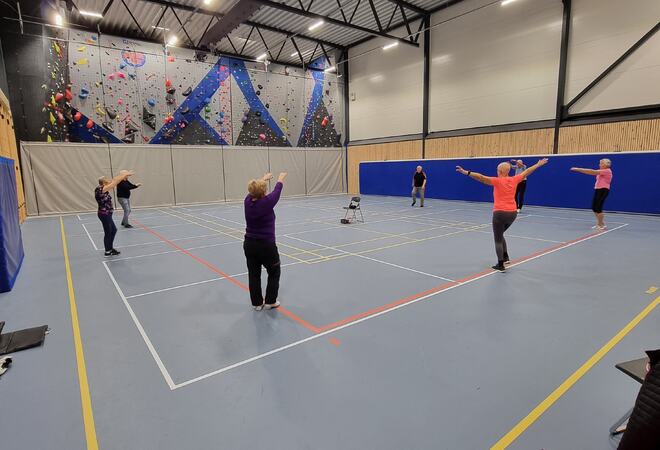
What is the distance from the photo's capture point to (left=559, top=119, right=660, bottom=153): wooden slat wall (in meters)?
11.8

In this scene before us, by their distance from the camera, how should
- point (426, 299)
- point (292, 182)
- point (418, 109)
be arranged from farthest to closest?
point (292, 182) → point (418, 109) → point (426, 299)

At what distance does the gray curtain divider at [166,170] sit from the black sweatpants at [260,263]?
14.7m

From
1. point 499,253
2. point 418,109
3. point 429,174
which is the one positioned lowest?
point 499,253

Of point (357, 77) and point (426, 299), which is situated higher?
point (357, 77)

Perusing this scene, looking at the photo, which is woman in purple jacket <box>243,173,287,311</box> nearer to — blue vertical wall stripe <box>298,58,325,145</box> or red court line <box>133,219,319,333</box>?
red court line <box>133,219,319,333</box>

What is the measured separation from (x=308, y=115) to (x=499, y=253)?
1852cm

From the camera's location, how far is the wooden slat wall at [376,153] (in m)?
19.5

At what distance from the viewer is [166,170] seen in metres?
17.6

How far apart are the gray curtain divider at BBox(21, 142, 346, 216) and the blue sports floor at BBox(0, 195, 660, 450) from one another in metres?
9.86

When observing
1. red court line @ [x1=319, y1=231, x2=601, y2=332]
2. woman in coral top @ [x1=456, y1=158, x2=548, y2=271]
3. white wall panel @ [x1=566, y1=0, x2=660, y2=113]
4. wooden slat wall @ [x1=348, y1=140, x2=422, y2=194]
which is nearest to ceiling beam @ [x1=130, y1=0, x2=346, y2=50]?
wooden slat wall @ [x1=348, y1=140, x2=422, y2=194]

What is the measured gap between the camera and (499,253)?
595 cm

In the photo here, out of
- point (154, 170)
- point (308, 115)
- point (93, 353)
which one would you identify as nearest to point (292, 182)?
point (308, 115)

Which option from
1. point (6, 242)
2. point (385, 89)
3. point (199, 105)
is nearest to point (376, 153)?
point (385, 89)

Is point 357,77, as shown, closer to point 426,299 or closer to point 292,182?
point 292,182
